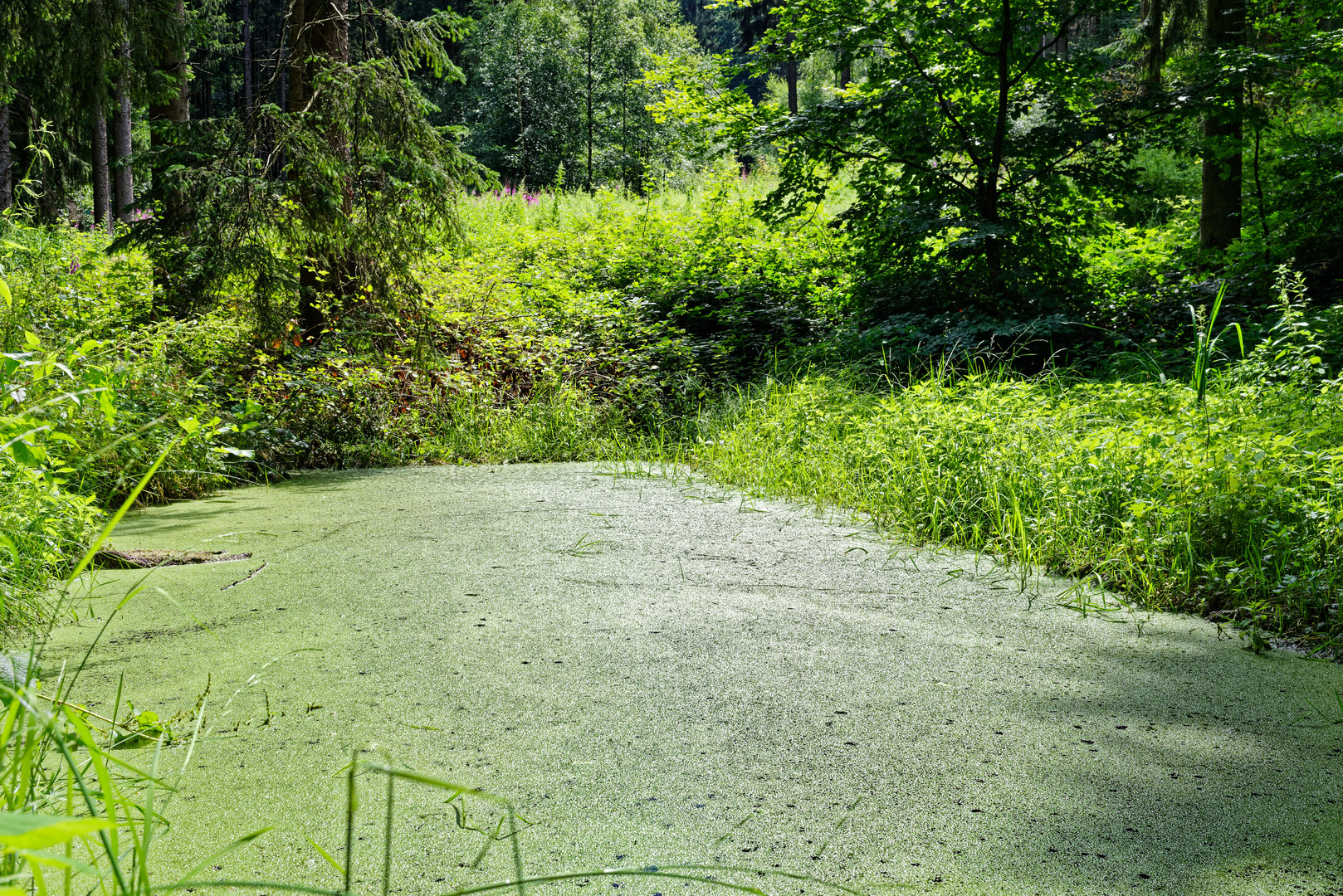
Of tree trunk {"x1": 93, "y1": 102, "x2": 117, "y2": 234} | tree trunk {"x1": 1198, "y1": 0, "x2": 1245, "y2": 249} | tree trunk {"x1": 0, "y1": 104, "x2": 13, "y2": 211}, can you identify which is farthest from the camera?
tree trunk {"x1": 93, "y1": 102, "x2": 117, "y2": 234}

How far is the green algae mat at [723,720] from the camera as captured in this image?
122 cm

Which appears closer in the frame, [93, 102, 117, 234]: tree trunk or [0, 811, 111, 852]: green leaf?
[0, 811, 111, 852]: green leaf

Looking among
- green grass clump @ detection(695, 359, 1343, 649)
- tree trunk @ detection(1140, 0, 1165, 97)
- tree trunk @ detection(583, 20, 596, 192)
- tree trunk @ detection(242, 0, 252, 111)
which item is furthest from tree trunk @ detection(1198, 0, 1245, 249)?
tree trunk @ detection(242, 0, 252, 111)

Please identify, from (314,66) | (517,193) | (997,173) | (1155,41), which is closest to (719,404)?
(997,173)

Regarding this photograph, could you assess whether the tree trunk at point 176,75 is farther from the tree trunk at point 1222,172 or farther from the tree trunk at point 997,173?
the tree trunk at point 1222,172

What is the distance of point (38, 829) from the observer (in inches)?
14.6

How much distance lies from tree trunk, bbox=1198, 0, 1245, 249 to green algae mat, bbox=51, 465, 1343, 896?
440cm

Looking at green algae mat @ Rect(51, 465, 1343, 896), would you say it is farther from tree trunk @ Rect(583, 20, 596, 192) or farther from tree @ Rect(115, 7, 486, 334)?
tree trunk @ Rect(583, 20, 596, 192)

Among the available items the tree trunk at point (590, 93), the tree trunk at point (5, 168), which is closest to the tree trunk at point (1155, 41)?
the tree trunk at point (5, 168)

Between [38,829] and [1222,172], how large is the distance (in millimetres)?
6442

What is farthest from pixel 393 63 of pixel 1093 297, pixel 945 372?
pixel 1093 297

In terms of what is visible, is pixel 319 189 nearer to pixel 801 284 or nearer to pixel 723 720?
pixel 801 284

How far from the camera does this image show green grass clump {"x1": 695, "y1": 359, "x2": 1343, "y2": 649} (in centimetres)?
229

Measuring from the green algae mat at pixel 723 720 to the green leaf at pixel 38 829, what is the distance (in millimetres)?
275
